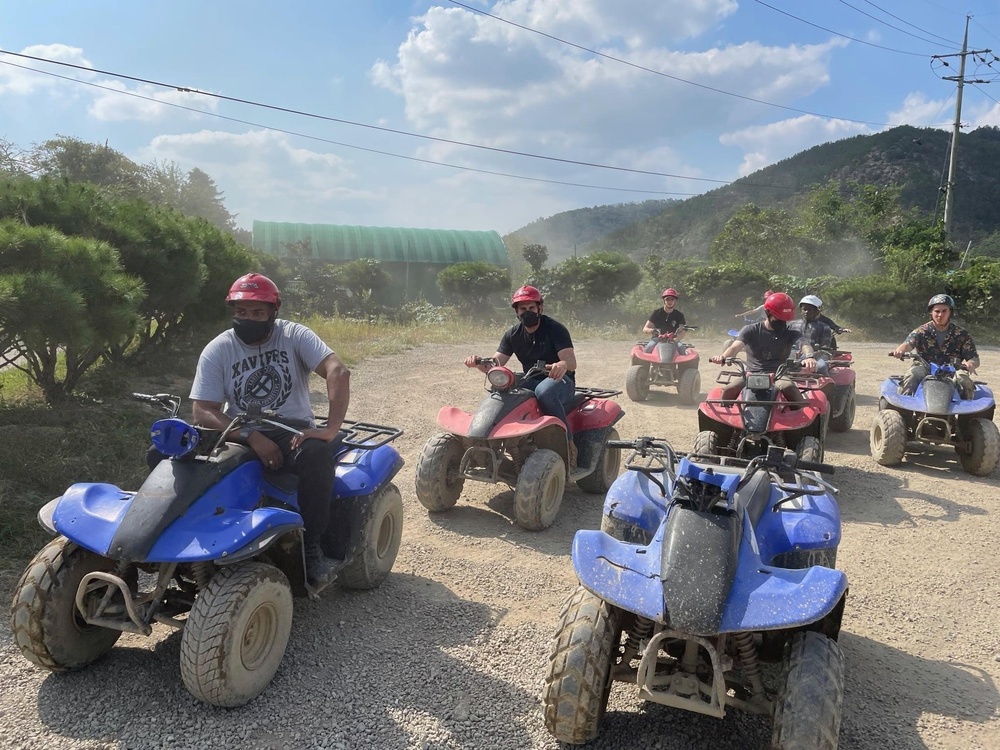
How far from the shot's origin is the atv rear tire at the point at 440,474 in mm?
5730

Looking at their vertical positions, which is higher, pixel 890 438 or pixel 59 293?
pixel 59 293

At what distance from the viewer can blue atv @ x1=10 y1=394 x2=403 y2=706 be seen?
2.98 meters

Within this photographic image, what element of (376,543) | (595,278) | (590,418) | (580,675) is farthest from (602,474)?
(595,278)

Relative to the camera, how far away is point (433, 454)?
579 centimetres

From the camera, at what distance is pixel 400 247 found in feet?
113

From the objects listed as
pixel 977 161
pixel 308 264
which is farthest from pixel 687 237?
pixel 308 264

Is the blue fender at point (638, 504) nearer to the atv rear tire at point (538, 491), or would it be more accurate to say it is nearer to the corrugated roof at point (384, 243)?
the atv rear tire at point (538, 491)

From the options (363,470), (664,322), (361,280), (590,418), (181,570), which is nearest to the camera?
(181,570)

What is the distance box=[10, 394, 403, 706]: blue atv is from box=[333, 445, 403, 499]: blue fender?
0.57 m

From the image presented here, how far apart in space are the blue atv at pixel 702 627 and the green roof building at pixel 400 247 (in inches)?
1150

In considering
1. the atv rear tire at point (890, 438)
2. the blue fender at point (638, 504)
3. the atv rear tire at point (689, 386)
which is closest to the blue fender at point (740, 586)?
the blue fender at point (638, 504)

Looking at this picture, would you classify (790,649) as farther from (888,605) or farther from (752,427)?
(752,427)

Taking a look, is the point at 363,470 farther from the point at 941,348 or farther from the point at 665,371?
the point at 665,371

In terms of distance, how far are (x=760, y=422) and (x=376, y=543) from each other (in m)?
3.70
